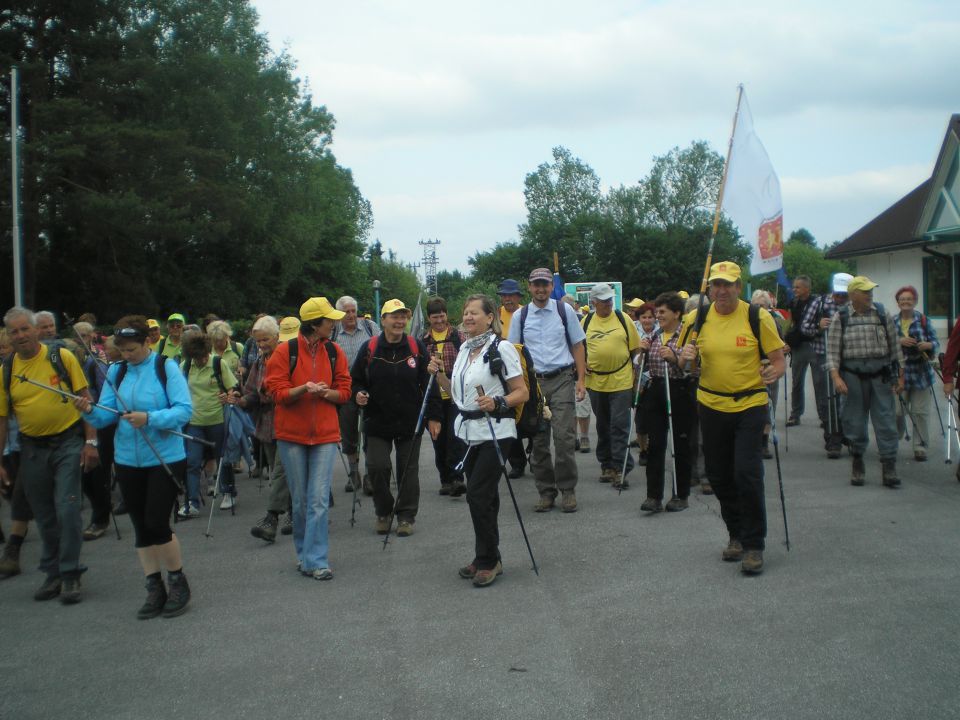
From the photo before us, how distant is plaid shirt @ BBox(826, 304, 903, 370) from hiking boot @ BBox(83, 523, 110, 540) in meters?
6.94

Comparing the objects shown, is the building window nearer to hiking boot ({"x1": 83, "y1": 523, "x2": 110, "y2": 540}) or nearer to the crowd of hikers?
the crowd of hikers

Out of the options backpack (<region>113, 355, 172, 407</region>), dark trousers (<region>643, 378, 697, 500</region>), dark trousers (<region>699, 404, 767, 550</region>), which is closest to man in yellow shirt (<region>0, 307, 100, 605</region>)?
backpack (<region>113, 355, 172, 407</region>)

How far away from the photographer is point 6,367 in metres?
6.74

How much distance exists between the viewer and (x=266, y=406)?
9.71 metres

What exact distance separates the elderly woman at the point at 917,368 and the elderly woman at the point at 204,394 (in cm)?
719

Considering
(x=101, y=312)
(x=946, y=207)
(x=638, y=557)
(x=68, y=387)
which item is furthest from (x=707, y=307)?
(x=101, y=312)

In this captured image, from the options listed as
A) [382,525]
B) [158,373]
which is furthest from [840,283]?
[158,373]

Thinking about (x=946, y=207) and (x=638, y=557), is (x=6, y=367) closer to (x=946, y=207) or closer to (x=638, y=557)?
(x=638, y=557)

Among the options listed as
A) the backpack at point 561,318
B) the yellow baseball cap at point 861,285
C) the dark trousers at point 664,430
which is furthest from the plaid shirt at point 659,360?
the yellow baseball cap at point 861,285

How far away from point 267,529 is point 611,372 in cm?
403

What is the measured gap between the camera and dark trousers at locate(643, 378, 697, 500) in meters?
8.36

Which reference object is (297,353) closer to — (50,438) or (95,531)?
(50,438)

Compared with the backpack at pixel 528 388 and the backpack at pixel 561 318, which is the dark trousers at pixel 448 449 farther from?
the backpack at pixel 528 388

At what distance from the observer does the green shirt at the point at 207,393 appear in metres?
9.63
